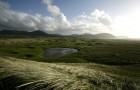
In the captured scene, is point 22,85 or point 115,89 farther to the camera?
point 115,89

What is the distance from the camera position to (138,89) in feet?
63.4

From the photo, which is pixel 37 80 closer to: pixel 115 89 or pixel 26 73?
pixel 26 73

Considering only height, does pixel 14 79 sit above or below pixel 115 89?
above

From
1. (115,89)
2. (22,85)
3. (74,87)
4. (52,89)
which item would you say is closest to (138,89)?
(115,89)

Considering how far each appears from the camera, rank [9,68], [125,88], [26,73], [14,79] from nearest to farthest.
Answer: [14,79]
[26,73]
[9,68]
[125,88]

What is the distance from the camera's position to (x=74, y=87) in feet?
38.1

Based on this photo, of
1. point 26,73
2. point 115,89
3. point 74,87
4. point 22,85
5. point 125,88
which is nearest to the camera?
point 22,85

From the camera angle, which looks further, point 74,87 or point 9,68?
point 9,68

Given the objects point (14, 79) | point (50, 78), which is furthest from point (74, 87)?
point (14, 79)

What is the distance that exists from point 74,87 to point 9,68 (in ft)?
21.0

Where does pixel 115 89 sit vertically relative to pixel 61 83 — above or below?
below

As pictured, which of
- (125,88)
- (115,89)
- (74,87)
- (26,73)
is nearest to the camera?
(74,87)

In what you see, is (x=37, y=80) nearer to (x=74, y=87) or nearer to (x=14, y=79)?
(x=14, y=79)

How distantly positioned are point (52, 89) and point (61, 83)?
3.38 feet
